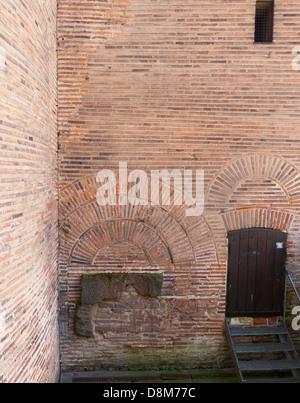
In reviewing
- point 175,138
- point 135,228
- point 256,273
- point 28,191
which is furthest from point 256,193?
point 28,191

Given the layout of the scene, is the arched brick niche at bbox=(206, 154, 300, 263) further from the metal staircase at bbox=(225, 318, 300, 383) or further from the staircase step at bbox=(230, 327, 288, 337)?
the metal staircase at bbox=(225, 318, 300, 383)

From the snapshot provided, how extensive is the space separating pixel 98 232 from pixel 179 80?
8.90ft

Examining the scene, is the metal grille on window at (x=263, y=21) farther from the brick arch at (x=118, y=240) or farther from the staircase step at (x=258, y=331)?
the staircase step at (x=258, y=331)

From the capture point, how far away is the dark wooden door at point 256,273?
15.7 feet

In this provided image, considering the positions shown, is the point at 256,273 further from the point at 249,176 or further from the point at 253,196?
the point at 249,176

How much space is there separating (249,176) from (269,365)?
2.97 m

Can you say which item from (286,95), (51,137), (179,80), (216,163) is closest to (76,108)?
(51,137)

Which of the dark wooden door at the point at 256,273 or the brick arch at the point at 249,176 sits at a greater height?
the brick arch at the point at 249,176

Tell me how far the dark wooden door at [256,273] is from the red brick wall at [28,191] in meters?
2.90

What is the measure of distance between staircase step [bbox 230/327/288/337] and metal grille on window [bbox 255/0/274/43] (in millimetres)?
4703

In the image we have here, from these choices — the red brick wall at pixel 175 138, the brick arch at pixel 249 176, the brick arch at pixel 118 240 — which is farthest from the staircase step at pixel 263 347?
the brick arch at pixel 249 176

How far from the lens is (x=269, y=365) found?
177 inches

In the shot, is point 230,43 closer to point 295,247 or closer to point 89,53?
point 89,53

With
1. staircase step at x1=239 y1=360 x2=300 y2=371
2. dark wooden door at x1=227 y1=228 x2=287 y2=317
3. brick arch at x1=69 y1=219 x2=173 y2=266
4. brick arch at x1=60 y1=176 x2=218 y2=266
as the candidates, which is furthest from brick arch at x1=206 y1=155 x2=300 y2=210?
staircase step at x1=239 y1=360 x2=300 y2=371
